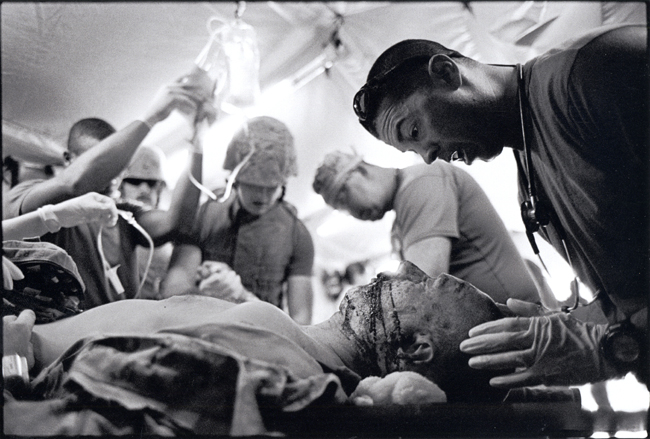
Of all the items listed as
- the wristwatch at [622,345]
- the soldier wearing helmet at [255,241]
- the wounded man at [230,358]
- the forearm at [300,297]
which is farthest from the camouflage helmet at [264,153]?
the wristwatch at [622,345]

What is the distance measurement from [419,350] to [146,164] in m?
0.61

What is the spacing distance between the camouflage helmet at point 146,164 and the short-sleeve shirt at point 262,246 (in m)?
0.16

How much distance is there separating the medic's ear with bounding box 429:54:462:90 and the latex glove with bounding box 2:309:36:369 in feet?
2.48

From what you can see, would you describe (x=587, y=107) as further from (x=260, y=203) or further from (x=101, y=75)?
(x=101, y=75)

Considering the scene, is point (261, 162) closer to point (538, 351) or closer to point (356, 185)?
point (356, 185)

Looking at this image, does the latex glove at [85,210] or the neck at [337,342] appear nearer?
the neck at [337,342]

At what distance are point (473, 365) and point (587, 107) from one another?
419 millimetres

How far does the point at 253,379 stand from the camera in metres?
0.83

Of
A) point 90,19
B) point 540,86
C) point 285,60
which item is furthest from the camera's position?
point 285,60

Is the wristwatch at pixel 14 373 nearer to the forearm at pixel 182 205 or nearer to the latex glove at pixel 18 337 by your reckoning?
the latex glove at pixel 18 337

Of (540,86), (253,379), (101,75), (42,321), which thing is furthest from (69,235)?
(540,86)

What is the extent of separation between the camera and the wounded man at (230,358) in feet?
2.73

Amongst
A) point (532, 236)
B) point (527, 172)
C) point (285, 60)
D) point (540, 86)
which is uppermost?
point (285, 60)

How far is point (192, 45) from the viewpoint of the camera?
3.69 ft
